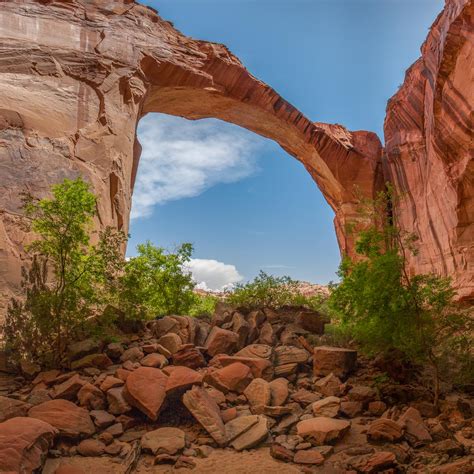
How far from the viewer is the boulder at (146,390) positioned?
499cm

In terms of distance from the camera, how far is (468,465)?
3791 millimetres

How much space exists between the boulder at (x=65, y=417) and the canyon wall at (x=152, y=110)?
3.82 metres

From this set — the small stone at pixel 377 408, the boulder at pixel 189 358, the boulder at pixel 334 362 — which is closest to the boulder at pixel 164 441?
the boulder at pixel 189 358

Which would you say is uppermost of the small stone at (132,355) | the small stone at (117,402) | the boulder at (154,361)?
the small stone at (132,355)

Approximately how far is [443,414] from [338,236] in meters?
17.0

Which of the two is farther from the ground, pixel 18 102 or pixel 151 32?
pixel 151 32

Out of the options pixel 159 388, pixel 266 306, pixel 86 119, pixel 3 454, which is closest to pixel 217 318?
pixel 266 306

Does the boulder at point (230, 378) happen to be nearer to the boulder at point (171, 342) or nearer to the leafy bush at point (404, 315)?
the boulder at point (171, 342)

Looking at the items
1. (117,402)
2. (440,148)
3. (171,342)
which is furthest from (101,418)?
(440,148)

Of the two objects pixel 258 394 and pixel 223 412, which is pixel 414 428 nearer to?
pixel 258 394

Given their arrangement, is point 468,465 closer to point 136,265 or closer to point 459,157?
point 136,265

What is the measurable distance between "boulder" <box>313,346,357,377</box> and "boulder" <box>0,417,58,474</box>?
4.13 metres

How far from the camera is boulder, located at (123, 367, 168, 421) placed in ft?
16.4

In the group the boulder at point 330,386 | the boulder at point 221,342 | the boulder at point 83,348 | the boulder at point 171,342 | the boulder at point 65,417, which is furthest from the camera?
the boulder at point 221,342
